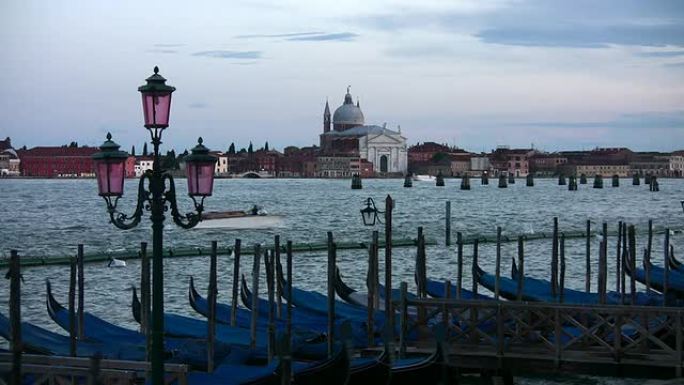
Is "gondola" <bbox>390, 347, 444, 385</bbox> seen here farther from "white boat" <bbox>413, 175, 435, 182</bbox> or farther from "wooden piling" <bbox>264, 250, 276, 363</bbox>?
"white boat" <bbox>413, 175, 435, 182</bbox>

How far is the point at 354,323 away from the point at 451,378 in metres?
1.47

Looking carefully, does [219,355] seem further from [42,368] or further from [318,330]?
[42,368]

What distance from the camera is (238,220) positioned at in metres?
34.1

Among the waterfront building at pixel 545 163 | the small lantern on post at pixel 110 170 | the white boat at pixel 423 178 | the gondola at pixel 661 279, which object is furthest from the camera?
the waterfront building at pixel 545 163

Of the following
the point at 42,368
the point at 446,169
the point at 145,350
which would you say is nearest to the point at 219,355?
the point at 145,350

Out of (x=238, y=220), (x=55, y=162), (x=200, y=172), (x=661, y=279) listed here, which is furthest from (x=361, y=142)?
(x=200, y=172)

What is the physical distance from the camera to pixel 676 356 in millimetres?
8570

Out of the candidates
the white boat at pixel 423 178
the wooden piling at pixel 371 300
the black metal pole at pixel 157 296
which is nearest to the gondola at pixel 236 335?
the wooden piling at pixel 371 300

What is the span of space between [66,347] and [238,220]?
2483 centimetres

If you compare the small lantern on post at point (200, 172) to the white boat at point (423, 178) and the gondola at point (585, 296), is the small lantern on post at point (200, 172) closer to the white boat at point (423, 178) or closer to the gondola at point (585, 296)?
the gondola at point (585, 296)

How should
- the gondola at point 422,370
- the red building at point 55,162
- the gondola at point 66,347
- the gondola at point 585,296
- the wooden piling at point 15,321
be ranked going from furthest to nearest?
the red building at point 55,162 → the gondola at point 585,296 → the gondola at point 66,347 → the gondola at point 422,370 → the wooden piling at point 15,321

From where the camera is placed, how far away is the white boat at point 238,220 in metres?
33.2

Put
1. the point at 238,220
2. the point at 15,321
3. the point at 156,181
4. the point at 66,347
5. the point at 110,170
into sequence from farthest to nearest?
the point at 238,220, the point at 66,347, the point at 15,321, the point at 110,170, the point at 156,181

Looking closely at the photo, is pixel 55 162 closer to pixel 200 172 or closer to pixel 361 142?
pixel 361 142
